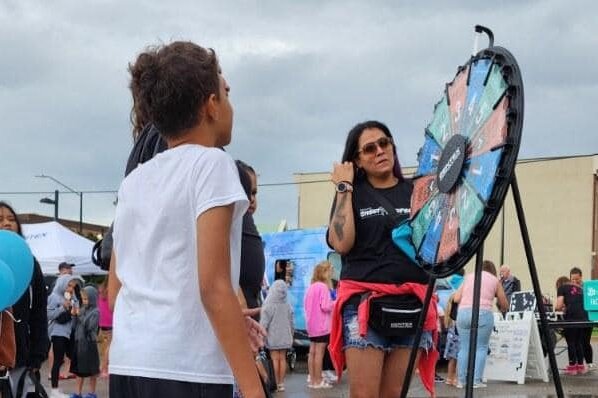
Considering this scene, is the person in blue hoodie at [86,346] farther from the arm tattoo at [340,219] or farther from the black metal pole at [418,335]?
the black metal pole at [418,335]

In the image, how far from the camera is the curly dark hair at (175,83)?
7.68 feet

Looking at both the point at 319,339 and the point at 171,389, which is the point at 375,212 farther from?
the point at 319,339

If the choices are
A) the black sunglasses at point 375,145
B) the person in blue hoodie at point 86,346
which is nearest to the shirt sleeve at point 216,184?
the black sunglasses at point 375,145

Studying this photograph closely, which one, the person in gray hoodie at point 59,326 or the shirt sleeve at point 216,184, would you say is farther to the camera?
the person in gray hoodie at point 59,326

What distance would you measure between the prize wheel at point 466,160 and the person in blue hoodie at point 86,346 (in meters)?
7.67

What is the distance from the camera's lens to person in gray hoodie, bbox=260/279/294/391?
12.1 meters

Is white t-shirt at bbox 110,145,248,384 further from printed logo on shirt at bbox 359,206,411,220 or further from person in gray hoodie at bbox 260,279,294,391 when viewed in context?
person in gray hoodie at bbox 260,279,294,391

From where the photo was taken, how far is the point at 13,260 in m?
4.63

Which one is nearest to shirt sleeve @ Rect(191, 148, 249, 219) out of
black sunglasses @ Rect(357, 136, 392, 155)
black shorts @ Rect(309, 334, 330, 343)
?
black sunglasses @ Rect(357, 136, 392, 155)

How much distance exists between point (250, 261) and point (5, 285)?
1838mm

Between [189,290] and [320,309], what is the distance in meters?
10.8

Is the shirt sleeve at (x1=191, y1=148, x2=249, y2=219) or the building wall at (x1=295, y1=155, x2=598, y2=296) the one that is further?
the building wall at (x1=295, y1=155, x2=598, y2=296)

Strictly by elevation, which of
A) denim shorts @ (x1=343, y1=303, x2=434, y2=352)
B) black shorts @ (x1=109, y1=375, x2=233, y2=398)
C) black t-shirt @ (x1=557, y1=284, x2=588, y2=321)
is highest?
black shorts @ (x1=109, y1=375, x2=233, y2=398)

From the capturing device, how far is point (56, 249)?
1817 centimetres
